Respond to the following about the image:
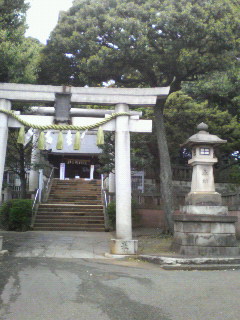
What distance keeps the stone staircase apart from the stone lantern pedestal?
24.7 ft

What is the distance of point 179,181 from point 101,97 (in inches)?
507

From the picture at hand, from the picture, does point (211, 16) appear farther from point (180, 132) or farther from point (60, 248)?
point (60, 248)

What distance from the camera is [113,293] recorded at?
605cm

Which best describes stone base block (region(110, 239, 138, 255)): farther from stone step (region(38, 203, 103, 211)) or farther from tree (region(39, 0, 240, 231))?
stone step (region(38, 203, 103, 211))

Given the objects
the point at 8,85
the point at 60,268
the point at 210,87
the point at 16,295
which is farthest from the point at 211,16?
the point at 16,295

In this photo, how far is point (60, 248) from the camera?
1143 cm

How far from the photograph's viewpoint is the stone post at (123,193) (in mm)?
10281

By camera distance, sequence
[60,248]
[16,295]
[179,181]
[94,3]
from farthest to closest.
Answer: [179,181], [94,3], [60,248], [16,295]

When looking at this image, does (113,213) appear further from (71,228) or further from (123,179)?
(123,179)

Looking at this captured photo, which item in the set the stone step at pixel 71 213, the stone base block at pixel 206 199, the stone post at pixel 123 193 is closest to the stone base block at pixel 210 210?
the stone base block at pixel 206 199

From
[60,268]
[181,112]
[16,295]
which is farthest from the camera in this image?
[181,112]

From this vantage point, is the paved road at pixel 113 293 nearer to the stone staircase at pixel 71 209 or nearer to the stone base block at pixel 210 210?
the stone base block at pixel 210 210

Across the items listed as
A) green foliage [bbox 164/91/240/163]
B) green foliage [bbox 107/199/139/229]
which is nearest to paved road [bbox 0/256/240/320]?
green foliage [bbox 107/199/139/229]

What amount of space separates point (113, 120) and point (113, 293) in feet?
20.5
